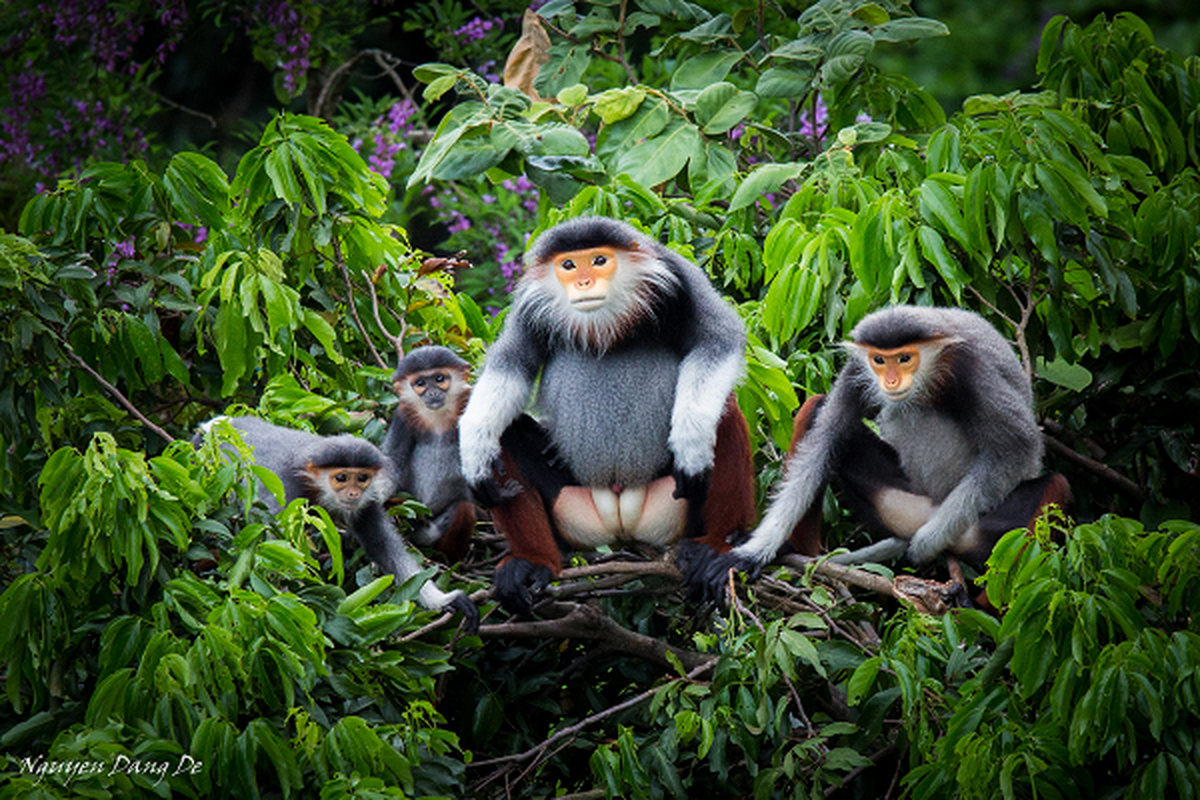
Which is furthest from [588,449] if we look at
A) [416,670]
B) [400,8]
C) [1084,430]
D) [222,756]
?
[400,8]

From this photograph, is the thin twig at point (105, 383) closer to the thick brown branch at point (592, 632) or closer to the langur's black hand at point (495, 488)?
the langur's black hand at point (495, 488)

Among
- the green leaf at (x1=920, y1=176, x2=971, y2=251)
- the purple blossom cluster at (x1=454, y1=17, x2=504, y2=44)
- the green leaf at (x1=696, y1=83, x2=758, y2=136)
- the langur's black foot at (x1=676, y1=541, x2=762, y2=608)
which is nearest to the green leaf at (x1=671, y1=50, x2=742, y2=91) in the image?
the green leaf at (x1=696, y1=83, x2=758, y2=136)

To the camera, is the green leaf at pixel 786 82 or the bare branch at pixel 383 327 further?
the green leaf at pixel 786 82

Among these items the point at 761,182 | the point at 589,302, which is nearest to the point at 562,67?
the point at 761,182

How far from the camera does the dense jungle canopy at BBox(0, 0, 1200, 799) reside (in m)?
2.10

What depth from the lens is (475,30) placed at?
6.13 metres

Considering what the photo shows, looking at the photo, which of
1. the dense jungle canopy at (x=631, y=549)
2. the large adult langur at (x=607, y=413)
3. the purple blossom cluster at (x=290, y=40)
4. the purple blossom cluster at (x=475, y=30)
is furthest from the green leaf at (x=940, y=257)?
the purple blossom cluster at (x=290, y=40)

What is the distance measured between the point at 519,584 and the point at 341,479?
766mm

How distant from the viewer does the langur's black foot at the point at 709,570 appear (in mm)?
2773

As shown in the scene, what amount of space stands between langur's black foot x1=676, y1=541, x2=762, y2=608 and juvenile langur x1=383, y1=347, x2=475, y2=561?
96 cm

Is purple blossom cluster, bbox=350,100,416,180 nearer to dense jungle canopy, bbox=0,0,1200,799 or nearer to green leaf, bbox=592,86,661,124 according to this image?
dense jungle canopy, bbox=0,0,1200,799

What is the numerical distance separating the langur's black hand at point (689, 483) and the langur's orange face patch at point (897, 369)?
50 centimetres

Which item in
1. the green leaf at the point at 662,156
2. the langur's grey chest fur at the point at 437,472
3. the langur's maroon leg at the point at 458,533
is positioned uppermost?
the green leaf at the point at 662,156

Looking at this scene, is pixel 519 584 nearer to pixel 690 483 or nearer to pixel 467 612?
pixel 467 612
